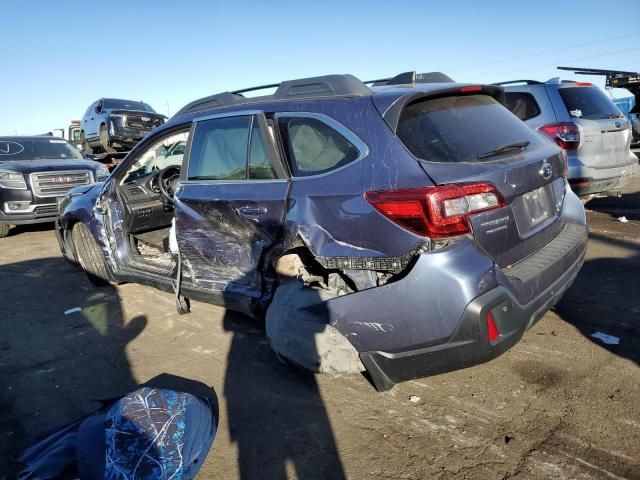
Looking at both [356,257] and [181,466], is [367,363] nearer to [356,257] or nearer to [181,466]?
[356,257]

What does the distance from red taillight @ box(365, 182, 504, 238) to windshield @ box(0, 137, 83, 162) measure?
900 centimetres

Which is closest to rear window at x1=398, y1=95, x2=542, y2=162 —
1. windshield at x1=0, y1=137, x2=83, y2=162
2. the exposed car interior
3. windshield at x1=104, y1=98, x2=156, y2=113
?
the exposed car interior

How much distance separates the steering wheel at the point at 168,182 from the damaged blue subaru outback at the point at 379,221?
1141 mm

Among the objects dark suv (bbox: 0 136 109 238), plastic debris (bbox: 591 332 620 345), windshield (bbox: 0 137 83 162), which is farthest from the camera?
windshield (bbox: 0 137 83 162)

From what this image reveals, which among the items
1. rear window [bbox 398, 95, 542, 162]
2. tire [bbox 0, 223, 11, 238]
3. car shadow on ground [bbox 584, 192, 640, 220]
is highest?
rear window [bbox 398, 95, 542, 162]

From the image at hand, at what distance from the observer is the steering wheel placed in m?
4.71

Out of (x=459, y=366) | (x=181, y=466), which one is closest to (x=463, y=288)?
(x=459, y=366)

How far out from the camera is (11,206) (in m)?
8.00

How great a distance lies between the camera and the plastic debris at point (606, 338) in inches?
124

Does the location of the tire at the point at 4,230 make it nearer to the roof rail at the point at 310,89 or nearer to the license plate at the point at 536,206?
the roof rail at the point at 310,89

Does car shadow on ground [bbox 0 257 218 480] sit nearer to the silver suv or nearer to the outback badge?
the outback badge

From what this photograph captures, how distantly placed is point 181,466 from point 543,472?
167 centimetres

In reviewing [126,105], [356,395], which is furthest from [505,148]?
[126,105]

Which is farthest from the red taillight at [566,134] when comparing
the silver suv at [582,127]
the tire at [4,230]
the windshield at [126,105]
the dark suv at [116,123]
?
the windshield at [126,105]
